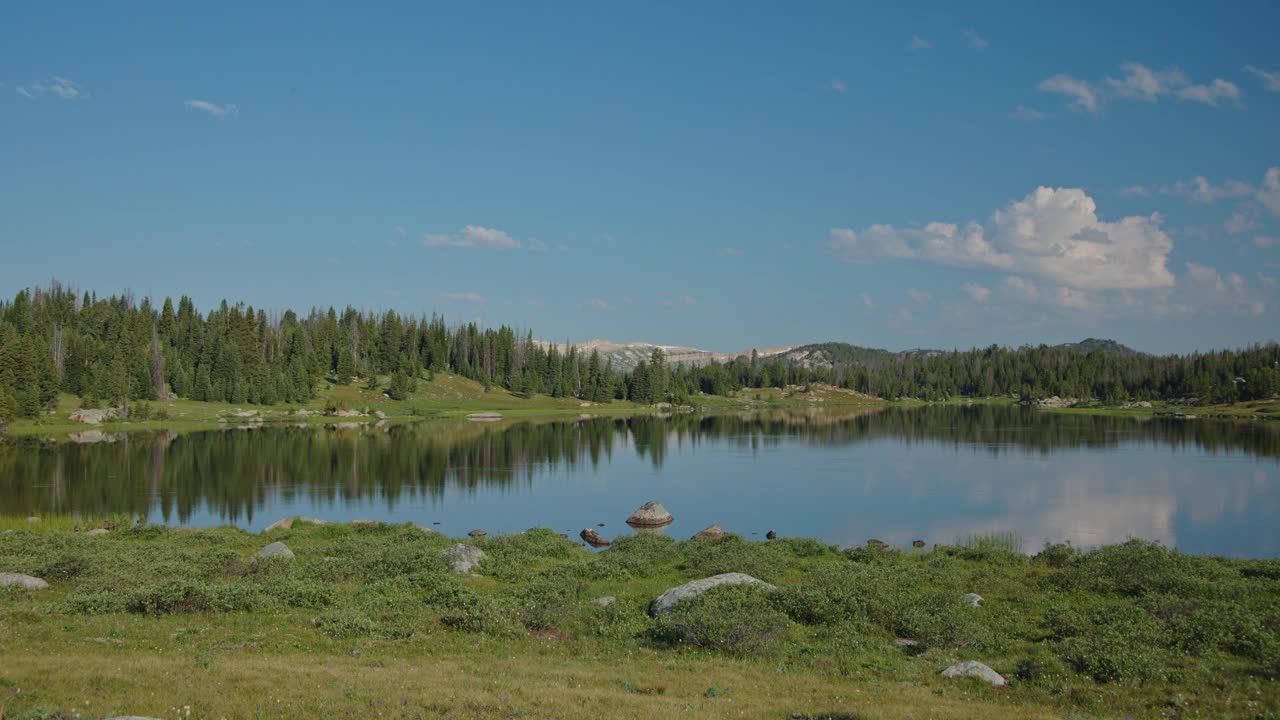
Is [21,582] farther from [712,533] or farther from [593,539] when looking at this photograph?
[712,533]

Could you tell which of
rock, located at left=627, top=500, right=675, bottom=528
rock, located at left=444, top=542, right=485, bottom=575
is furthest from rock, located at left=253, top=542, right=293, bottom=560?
rock, located at left=627, top=500, right=675, bottom=528

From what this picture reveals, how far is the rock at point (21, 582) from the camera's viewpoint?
74.9 feet

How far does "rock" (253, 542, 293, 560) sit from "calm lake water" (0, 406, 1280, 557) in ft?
47.4

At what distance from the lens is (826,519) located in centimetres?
4966

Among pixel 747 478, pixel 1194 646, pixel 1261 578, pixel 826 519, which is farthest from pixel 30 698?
pixel 747 478

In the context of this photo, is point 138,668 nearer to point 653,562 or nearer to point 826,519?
point 653,562

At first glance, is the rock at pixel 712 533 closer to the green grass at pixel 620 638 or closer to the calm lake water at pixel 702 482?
the calm lake water at pixel 702 482

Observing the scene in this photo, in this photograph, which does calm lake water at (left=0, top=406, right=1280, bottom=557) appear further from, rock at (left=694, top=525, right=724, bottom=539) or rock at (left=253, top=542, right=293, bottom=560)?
rock at (left=253, top=542, right=293, bottom=560)

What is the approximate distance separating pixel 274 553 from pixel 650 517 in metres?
23.3

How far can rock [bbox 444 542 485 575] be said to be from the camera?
27969 millimetres

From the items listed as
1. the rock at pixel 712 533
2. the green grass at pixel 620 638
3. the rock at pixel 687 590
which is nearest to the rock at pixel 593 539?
the rock at pixel 712 533

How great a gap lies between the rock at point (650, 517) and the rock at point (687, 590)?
24.4 m

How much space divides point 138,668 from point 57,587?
38.4 feet

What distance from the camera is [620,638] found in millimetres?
19203
